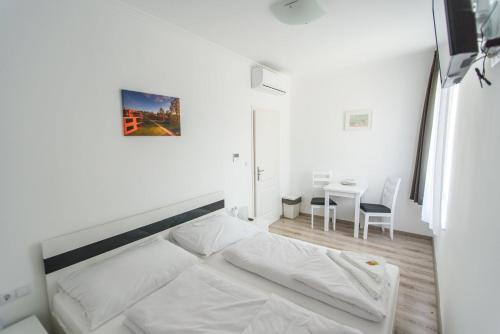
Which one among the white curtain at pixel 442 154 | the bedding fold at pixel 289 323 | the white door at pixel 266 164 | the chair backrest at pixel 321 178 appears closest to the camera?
the bedding fold at pixel 289 323

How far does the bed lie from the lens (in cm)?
139

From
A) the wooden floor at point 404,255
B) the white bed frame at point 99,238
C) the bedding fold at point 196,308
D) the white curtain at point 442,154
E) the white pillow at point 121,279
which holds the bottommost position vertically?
the wooden floor at point 404,255

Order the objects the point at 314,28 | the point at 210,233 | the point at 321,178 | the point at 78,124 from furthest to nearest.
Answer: the point at 321,178 → the point at 314,28 → the point at 210,233 → the point at 78,124

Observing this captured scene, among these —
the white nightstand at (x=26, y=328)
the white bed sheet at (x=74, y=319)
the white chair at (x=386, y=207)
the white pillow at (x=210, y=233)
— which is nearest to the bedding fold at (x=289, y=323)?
the white bed sheet at (x=74, y=319)

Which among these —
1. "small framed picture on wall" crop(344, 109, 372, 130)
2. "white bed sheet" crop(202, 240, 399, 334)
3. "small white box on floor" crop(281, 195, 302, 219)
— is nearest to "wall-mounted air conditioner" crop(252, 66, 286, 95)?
"small framed picture on wall" crop(344, 109, 372, 130)

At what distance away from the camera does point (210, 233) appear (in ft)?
7.34

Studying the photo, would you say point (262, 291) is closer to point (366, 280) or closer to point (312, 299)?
point (312, 299)

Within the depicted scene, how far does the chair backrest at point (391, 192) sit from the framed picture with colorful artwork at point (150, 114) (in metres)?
3.11

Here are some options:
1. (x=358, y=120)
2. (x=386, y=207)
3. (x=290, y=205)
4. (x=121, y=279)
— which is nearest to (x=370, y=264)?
(x=121, y=279)

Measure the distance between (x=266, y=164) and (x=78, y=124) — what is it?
2.69 meters

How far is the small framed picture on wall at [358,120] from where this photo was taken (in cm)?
380

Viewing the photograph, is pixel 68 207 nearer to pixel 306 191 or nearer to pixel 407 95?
pixel 306 191

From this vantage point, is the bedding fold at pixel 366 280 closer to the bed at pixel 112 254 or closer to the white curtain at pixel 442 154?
the bed at pixel 112 254

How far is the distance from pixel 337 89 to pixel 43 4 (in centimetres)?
382
